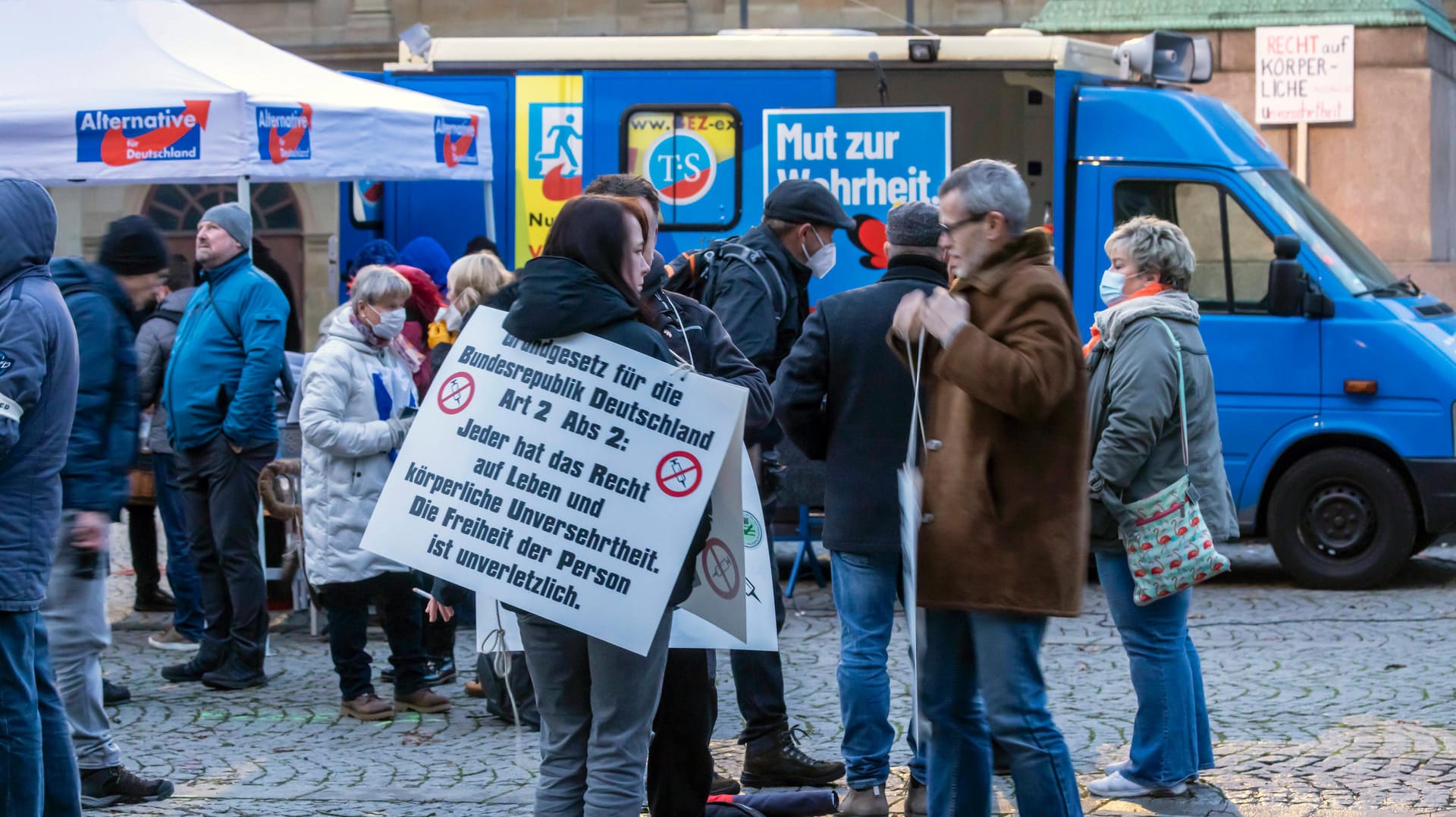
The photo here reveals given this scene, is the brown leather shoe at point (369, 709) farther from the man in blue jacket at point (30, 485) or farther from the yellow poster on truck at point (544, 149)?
the yellow poster on truck at point (544, 149)

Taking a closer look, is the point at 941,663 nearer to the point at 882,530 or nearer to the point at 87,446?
the point at 882,530

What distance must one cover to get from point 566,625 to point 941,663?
0.92 meters

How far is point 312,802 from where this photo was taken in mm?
5348

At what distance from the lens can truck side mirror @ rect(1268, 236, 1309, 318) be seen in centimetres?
859

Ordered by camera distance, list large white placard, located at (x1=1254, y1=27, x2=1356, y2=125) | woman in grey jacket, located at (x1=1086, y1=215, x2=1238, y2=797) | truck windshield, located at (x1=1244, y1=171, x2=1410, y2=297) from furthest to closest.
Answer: large white placard, located at (x1=1254, y1=27, x2=1356, y2=125)
truck windshield, located at (x1=1244, y1=171, x2=1410, y2=297)
woman in grey jacket, located at (x1=1086, y1=215, x2=1238, y2=797)

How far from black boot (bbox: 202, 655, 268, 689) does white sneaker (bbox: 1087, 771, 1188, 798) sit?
361 centimetres

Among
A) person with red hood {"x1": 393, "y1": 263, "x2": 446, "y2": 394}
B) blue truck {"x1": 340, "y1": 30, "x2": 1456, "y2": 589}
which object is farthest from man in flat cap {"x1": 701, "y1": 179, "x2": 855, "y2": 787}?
blue truck {"x1": 340, "y1": 30, "x2": 1456, "y2": 589}

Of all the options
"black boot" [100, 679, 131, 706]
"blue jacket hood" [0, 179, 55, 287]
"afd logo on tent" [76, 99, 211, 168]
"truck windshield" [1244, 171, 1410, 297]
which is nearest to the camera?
"blue jacket hood" [0, 179, 55, 287]

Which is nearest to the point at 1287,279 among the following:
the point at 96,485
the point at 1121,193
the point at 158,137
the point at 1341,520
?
the point at 1121,193

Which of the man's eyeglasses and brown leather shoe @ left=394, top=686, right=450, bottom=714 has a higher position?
the man's eyeglasses

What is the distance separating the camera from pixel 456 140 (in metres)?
8.88

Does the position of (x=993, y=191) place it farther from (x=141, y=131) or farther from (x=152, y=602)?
(x=152, y=602)

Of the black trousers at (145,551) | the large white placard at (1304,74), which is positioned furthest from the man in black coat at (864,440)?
the large white placard at (1304,74)

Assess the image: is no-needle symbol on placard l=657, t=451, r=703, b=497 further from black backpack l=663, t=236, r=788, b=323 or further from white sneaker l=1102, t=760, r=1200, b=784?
white sneaker l=1102, t=760, r=1200, b=784
